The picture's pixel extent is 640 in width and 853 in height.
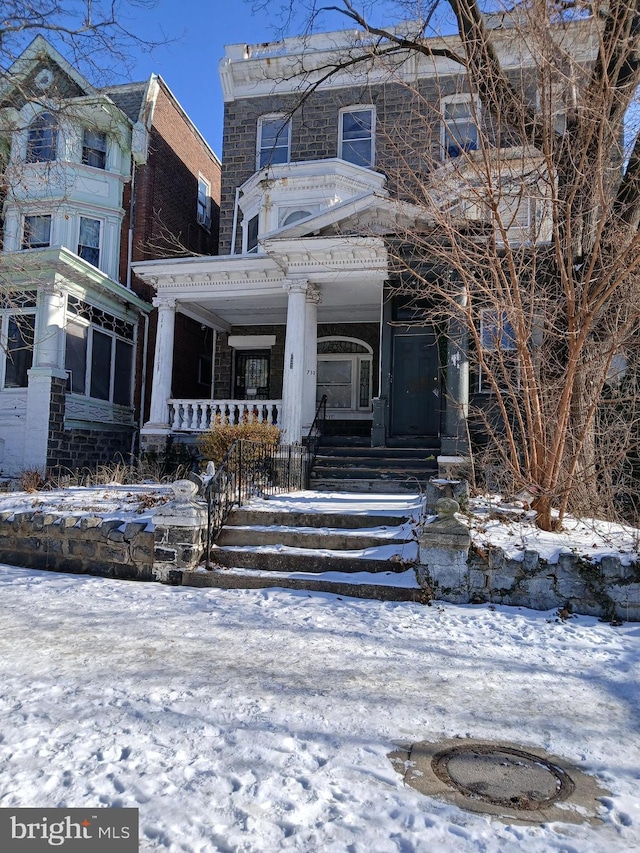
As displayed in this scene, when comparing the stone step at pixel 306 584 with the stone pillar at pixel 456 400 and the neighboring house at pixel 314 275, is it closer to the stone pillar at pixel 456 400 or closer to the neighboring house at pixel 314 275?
the stone pillar at pixel 456 400

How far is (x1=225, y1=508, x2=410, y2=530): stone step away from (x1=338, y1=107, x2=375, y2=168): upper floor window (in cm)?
1166

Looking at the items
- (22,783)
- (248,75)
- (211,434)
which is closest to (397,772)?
(22,783)

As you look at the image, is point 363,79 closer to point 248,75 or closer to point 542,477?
point 248,75

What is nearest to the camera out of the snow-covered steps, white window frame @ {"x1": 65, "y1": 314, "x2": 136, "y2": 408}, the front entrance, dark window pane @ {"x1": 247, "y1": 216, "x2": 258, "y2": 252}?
the snow-covered steps

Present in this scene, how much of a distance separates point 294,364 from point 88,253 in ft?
26.5

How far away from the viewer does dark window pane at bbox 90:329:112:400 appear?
14305 mm

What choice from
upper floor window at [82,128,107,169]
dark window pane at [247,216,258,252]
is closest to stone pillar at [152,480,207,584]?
dark window pane at [247,216,258,252]

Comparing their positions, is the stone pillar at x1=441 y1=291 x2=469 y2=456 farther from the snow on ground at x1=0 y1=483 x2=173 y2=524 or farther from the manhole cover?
the manhole cover

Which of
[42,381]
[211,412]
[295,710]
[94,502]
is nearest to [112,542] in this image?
[94,502]

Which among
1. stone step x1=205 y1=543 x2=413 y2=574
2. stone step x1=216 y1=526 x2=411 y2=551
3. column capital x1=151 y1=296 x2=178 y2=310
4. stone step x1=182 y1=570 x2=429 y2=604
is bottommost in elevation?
stone step x1=182 y1=570 x2=429 y2=604

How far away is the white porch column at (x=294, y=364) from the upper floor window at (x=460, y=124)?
379 cm

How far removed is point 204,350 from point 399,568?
44.7 ft

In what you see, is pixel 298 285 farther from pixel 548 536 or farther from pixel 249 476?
pixel 548 536

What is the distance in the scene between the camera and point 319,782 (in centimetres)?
250
